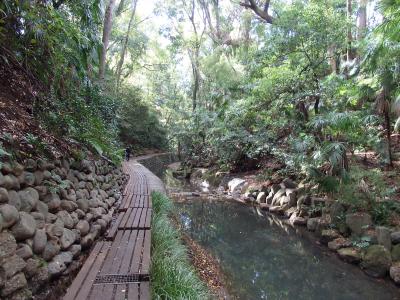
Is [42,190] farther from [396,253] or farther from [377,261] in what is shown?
[396,253]

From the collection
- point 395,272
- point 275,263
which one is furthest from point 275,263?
point 395,272

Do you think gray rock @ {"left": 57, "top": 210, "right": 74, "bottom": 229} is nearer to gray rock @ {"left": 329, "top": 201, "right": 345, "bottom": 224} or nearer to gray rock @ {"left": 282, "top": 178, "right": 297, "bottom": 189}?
gray rock @ {"left": 329, "top": 201, "right": 345, "bottom": 224}

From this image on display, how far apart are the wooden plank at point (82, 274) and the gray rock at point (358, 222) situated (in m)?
5.45

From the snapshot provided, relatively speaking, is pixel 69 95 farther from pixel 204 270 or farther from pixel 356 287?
pixel 356 287

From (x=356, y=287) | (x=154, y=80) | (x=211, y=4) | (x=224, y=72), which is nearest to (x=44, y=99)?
(x=356, y=287)

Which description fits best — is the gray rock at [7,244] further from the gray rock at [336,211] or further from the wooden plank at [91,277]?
the gray rock at [336,211]

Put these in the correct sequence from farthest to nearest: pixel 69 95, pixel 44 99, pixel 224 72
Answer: pixel 224 72 → pixel 69 95 → pixel 44 99

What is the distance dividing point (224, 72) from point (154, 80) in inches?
786

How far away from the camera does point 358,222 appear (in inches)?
261

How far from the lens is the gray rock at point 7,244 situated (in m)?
2.28

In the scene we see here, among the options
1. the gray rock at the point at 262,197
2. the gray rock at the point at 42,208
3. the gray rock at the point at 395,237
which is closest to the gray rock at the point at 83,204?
the gray rock at the point at 42,208

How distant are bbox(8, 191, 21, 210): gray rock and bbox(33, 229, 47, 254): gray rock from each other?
312 millimetres

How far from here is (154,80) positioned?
114 feet

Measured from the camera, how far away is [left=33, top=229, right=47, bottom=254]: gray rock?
2.70m
